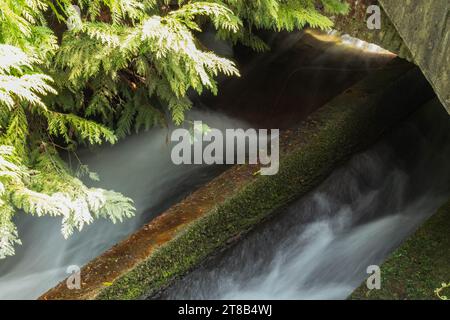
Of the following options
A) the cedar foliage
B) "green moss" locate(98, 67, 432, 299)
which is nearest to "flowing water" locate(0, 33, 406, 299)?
"green moss" locate(98, 67, 432, 299)

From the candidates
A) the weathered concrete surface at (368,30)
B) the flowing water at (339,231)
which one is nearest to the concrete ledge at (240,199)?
the flowing water at (339,231)

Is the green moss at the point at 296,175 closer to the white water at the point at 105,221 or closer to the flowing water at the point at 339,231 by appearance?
the flowing water at the point at 339,231

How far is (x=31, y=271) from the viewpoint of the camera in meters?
5.39

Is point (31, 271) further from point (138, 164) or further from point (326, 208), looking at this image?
point (326, 208)

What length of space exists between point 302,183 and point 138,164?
77.8 inches

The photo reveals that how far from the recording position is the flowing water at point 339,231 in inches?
206

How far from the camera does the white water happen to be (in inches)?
210

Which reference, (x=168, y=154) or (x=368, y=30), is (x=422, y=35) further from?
(x=168, y=154)

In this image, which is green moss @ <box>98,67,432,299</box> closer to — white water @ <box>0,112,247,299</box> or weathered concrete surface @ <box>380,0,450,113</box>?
white water @ <box>0,112,247,299</box>

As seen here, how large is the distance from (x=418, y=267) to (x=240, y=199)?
1.69 meters

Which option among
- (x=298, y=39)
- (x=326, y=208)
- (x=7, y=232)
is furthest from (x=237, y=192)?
(x=298, y=39)

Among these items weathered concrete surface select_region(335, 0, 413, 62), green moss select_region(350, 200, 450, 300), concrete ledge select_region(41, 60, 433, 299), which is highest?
weathered concrete surface select_region(335, 0, 413, 62)

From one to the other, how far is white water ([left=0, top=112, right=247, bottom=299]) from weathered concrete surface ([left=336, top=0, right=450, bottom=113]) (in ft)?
7.94

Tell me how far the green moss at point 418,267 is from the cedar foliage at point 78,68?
2.12 metres
